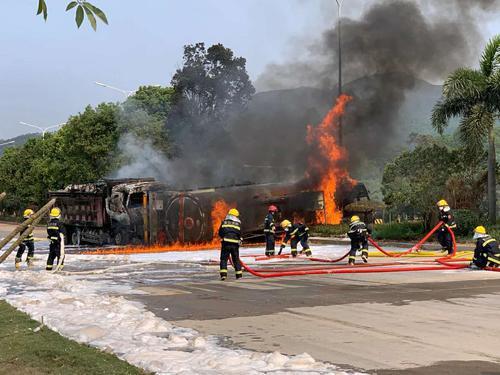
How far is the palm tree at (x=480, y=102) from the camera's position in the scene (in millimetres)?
23547

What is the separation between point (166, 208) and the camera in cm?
2562

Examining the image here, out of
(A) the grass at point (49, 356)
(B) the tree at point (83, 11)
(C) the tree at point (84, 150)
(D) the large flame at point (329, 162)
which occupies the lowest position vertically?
(A) the grass at point (49, 356)

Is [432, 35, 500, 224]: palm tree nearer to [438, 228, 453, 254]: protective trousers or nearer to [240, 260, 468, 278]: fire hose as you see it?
[438, 228, 453, 254]: protective trousers

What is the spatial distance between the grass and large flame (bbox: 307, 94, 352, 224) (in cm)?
2275

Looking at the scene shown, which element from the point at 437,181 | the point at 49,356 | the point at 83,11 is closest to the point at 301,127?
the point at 437,181

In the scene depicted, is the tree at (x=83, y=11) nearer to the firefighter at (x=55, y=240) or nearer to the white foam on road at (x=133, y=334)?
the white foam on road at (x=133, y=334)

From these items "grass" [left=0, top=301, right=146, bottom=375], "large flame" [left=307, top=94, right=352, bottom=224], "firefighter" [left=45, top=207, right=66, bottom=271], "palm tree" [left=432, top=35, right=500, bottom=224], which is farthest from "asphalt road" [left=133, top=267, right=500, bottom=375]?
"large flame" [left=307, top=94, right=352, bottom=224]

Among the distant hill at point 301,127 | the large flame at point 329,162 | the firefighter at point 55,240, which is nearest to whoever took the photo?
the firefighter at point 55,240

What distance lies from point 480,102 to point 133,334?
19.9 meters

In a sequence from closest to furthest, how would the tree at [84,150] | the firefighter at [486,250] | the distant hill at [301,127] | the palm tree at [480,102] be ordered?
the firefighter at [486,250], the palm tree at [480,102], the distant hill at [301,127], the tree at [84,150]

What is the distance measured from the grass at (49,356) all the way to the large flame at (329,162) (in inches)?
896

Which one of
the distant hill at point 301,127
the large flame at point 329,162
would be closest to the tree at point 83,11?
the large flame at point 329,162

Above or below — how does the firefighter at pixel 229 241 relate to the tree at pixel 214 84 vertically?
below

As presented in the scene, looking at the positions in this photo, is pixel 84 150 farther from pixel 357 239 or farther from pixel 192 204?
pixel 357 239
